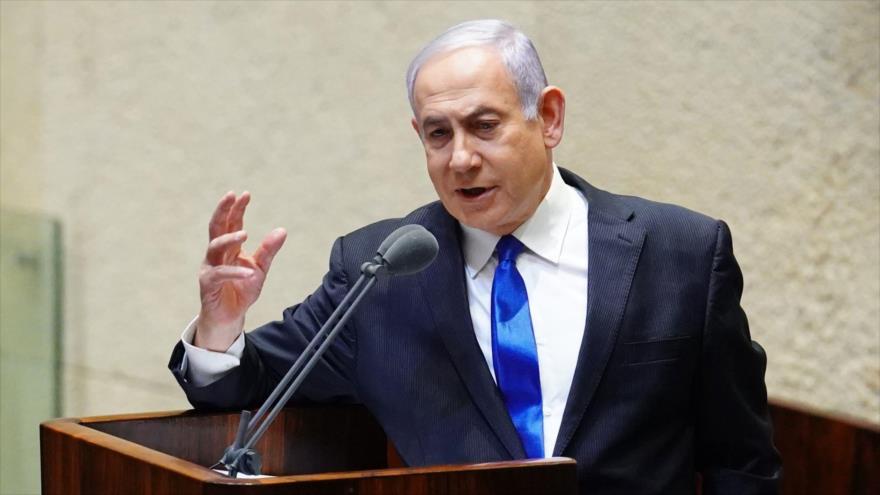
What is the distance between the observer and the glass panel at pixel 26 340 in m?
3.53

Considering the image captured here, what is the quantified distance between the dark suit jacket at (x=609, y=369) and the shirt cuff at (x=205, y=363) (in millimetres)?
13

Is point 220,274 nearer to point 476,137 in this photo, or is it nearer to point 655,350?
point 476,137

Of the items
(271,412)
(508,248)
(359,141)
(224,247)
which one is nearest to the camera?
(271,412)

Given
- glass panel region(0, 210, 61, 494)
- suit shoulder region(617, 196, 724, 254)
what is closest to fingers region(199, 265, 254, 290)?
suit shoulder region(617, 196, 724, 254)

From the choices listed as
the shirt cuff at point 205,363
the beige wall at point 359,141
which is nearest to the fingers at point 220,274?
the shirt cuff at point 205,363

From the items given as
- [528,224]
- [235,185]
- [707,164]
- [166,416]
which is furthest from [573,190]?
[235,185]

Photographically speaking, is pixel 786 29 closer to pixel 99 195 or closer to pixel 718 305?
pixel 718 305

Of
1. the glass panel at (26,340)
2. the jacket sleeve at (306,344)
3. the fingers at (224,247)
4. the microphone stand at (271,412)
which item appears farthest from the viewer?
the glass panel at (26,340)

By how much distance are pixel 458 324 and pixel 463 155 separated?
0.26 meters

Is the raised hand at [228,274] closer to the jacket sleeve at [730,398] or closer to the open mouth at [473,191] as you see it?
the open mouth at [473,191]

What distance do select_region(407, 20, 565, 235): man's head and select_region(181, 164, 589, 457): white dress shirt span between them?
0.05m

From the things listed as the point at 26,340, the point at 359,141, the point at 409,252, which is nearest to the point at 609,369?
the point at 409,252

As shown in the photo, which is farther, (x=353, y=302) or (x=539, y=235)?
(x=539, y=235)

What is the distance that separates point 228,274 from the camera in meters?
1.94
